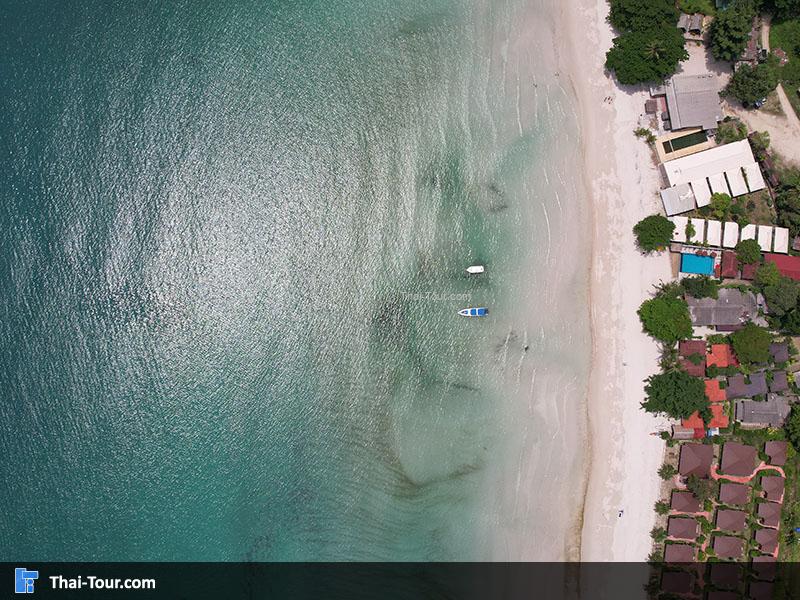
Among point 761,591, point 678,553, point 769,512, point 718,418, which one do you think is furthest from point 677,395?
point 761,591

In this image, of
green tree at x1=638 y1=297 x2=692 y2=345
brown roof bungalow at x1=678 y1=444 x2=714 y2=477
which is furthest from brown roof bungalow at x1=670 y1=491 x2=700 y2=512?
green tree at x1=638 y1=297 x2=692 y2=345

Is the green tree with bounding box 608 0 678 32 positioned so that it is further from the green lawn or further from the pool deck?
the green lawn

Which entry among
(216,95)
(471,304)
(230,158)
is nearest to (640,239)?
(471,304)

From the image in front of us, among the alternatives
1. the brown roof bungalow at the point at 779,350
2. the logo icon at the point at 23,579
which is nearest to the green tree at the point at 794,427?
the brown roof bungalow at the point at 779,350

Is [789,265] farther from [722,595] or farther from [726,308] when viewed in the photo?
[722,595]

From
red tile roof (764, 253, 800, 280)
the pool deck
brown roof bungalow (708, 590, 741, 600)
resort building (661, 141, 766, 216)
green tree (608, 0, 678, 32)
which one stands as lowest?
brown roof bungalow (708, 590, 741, 600)

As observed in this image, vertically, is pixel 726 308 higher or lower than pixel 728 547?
higher
